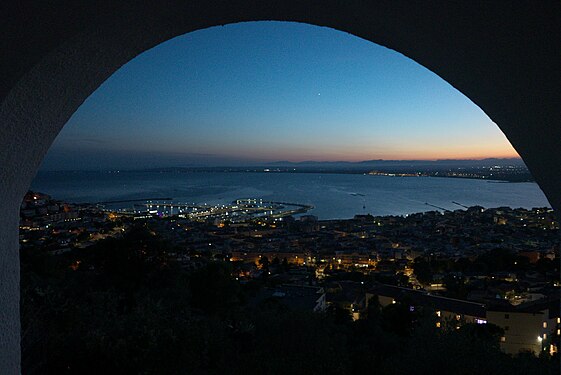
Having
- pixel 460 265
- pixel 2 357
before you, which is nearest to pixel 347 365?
pixel 2 357

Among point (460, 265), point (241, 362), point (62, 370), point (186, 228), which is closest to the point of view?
point (62, 370)

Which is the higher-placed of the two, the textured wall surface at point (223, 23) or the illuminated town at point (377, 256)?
the textured wall surface at point (223, 23)

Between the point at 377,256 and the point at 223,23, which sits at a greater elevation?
the point at 223,23

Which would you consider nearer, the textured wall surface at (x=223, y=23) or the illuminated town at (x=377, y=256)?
the textured wall surface at (x=223, y=23)

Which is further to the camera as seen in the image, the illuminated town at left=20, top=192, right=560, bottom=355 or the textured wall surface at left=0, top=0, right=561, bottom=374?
the illuminated town at left=20, top=192, right=560, bottom=355

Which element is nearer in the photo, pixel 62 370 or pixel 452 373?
pixel 62 370

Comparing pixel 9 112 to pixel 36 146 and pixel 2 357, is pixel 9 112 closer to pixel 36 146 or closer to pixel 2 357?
pixel 36 146

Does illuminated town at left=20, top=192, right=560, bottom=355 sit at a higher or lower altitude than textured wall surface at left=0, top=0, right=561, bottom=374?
lower

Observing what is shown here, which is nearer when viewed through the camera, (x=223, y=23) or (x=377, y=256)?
(x=223, y=23)
